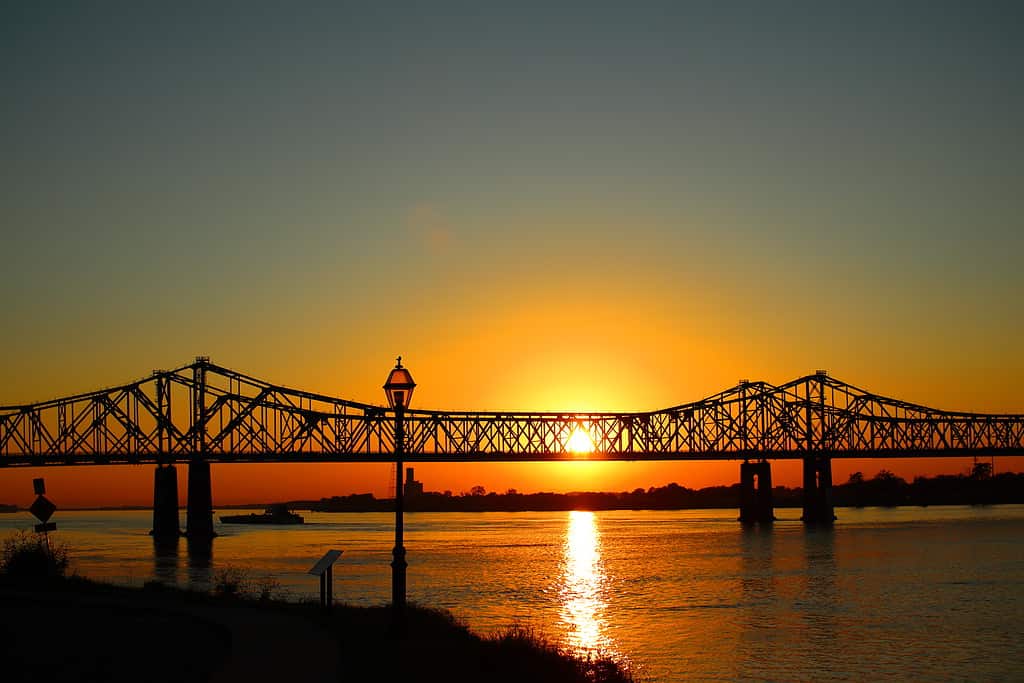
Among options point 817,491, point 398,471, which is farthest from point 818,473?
point 398,471

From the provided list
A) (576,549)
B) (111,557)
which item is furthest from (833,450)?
(111,557)

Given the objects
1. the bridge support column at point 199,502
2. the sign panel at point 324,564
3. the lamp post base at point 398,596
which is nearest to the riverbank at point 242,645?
the lamp post base at point 398,596

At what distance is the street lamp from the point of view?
24.7 meters

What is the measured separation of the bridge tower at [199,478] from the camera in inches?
4941

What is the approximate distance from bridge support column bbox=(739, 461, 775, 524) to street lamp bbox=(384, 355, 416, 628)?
5557 inches

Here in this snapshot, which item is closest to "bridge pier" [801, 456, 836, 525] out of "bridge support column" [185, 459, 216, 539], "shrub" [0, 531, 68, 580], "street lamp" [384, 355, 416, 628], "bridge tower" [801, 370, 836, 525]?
"bridge tower" [801, 370, 836, 525]

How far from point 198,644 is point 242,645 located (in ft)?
5.12

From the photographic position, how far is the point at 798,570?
73.9 m

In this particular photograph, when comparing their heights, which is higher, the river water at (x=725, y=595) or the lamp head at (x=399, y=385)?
the lamp head at (x=399, y=385)

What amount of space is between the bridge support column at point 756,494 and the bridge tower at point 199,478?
75.6 metres

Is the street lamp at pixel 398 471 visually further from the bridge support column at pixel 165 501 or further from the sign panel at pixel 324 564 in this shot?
the bridge support column at pixel 165 501

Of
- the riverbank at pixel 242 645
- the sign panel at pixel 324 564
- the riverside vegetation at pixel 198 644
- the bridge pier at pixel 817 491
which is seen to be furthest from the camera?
the bridge pier at pixel 817 491

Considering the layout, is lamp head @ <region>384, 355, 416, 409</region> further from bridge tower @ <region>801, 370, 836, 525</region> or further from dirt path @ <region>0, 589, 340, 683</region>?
bridge tower @ <region>801, 370, 836, 525</region>

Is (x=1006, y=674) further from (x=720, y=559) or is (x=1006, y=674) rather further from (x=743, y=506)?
(x=743, y=506)
